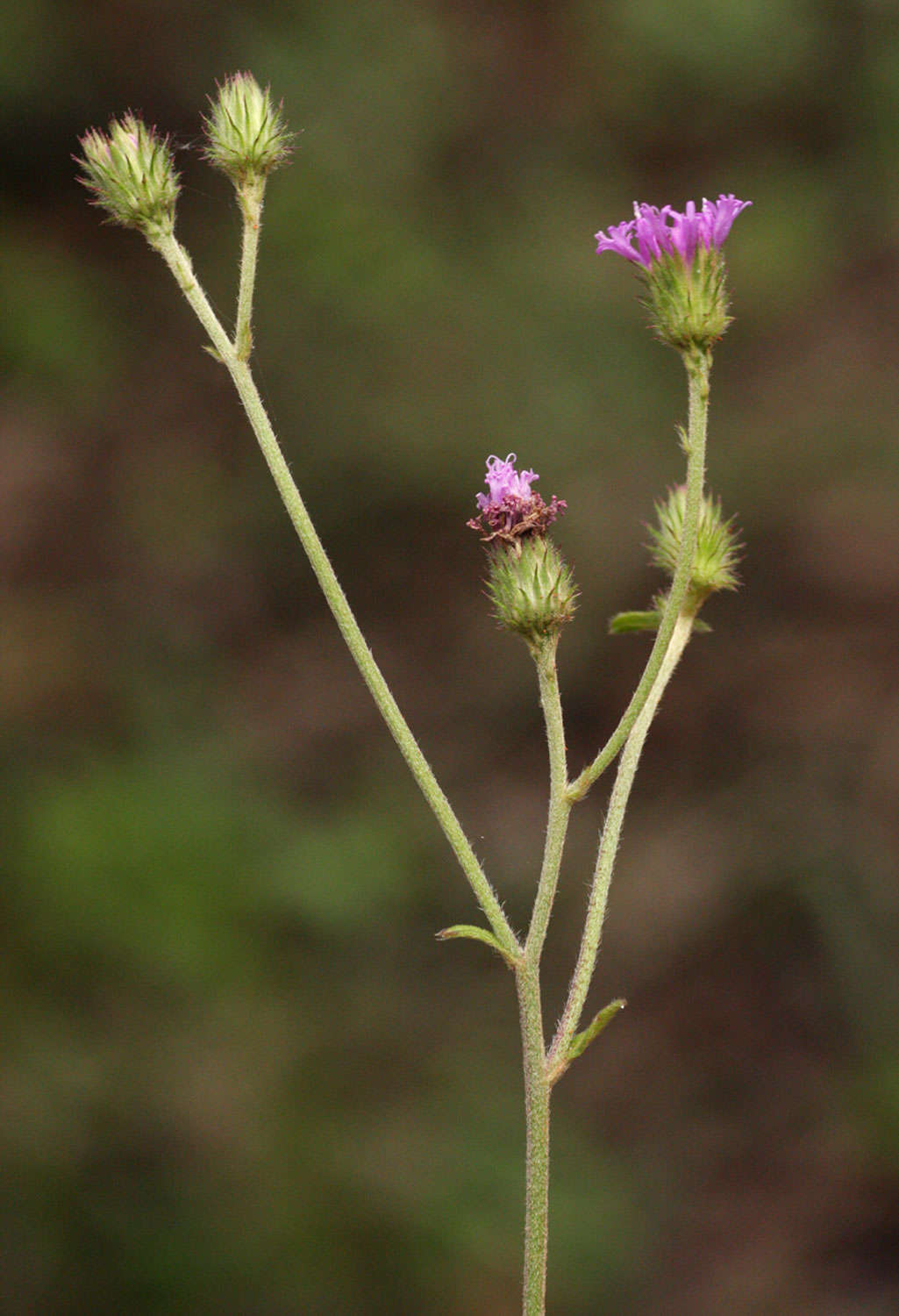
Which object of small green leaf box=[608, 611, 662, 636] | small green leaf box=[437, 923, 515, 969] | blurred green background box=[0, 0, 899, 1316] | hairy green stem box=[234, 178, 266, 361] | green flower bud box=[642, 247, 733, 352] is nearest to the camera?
small green leaf box=[437, 923, 515, 969]

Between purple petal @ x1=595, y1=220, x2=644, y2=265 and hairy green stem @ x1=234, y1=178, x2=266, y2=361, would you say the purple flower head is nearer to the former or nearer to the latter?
purple petal @ x1=595, y1=220, x2=644, y2=265

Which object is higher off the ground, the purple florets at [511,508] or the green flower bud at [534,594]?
the purple florets at [511,508]

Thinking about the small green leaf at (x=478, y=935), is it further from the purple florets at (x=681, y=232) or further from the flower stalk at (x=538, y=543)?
the purple florets at (x=681, y=232)

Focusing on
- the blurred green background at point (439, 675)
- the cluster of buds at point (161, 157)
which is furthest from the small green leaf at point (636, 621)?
the blurred green background at point (439, 675)

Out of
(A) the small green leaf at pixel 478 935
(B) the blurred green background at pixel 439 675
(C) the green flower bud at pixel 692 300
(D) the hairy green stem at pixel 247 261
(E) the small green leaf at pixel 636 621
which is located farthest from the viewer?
(B) the blurred green background at pixel 439 675

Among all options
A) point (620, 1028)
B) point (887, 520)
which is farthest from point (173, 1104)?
point (887, 520)

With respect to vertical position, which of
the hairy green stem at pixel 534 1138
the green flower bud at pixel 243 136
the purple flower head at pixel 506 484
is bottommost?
the hairy green stem at pixel 534 1138

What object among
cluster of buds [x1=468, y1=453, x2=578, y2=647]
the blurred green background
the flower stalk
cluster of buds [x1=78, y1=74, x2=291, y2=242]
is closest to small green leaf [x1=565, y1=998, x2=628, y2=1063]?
the flower stalk

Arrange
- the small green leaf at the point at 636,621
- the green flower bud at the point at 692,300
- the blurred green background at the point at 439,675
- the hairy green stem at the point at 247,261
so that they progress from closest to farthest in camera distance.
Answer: the hairy green stem at the point at 247,261 → the green flower bud at the point at 692,300 → the small green leaf at the point at 636,621 → the blurred green background at the point at 439,675
